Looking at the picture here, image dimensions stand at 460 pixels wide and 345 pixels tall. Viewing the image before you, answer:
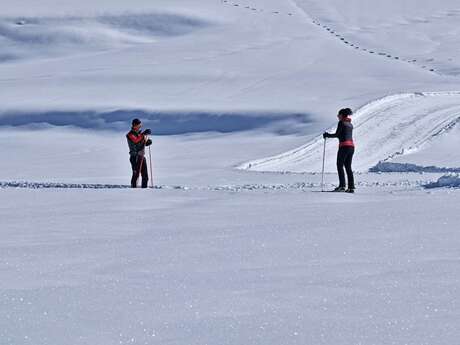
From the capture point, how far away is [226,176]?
18.6 meters

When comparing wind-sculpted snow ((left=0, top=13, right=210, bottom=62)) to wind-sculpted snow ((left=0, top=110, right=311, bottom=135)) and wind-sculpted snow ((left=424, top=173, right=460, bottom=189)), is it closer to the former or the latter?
wind-sculpted snow ((left=0, top=110, right=311, bottom=135))

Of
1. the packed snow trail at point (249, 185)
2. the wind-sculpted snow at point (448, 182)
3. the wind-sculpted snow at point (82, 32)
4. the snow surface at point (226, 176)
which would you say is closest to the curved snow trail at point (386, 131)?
the snow surface at point (226, 176)

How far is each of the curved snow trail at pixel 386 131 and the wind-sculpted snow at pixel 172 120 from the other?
196 cm

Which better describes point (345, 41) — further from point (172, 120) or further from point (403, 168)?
point (403, 168)

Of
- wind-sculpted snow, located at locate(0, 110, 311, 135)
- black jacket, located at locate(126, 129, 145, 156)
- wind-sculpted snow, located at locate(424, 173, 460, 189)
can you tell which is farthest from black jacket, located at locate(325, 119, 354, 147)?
wind-sculpted snow, located at locate(0, 110, 311, 135)

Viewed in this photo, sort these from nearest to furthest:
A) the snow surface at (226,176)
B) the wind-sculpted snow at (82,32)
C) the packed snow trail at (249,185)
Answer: the snow surface at (226,176)
the packed snow trail at (249,185)
the wind-sculpted snow at (82,32)

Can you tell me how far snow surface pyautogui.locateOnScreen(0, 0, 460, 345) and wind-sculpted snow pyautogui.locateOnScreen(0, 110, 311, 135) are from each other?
0.07 m

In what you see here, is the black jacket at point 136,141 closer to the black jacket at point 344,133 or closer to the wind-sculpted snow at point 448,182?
the black jacket at point 344,133

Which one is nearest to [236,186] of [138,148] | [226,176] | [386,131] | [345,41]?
[138,148]

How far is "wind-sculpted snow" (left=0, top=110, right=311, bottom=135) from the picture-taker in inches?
1121

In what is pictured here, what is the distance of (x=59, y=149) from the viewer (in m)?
26.6

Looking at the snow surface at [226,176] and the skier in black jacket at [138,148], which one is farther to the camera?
the skier in black jacket at [138,148]

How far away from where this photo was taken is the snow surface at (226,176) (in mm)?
4914

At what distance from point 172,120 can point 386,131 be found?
21.7 ft
